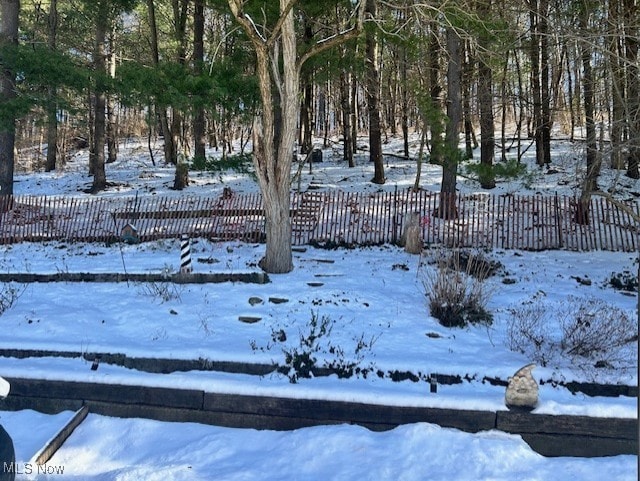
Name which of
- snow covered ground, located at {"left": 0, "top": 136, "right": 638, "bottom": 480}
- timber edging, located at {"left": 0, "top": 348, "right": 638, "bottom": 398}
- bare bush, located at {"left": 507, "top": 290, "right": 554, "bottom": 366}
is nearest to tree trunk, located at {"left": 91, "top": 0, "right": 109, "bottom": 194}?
snow covered ground, located at {"left": 0, "top": 136, "right": 638, "bottom": 480}

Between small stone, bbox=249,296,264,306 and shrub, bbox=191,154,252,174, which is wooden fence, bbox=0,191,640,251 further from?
small stone, bbox=249,296,264,306

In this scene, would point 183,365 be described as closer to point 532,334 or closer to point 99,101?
point 532,334

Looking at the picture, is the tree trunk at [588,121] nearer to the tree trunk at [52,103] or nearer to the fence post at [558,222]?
the fence post at [558,222]

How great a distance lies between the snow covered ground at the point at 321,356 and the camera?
5121 millimetres

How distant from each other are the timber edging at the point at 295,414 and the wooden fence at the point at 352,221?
8.80 metres

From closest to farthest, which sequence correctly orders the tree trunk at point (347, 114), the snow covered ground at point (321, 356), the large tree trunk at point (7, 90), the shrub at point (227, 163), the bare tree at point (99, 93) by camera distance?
the snow covered ground at point (321, 356) → the shrub at point (227, 163) → the large tree trunk at point (7, 90) → the bare tree at point (99, 93) → the tree trunk at point (347, 114)

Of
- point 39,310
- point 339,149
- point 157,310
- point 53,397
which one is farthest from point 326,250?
point 339,149

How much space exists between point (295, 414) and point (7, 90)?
15.5 metres

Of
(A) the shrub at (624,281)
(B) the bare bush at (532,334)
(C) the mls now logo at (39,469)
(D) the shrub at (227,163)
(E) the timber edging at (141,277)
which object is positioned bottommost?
(C) the mls now logo at (39,469)

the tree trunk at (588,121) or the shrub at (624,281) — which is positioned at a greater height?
the tree trunk at (588,121)

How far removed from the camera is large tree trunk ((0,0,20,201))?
15.9 m

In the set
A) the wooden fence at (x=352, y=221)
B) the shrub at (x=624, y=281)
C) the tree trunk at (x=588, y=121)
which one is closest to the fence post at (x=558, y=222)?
the wooden fence at (x=352, y=221)

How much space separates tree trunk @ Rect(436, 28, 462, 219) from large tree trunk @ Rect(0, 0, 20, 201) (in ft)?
41.5

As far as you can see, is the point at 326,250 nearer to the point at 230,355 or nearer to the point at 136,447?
the point at 230,355
